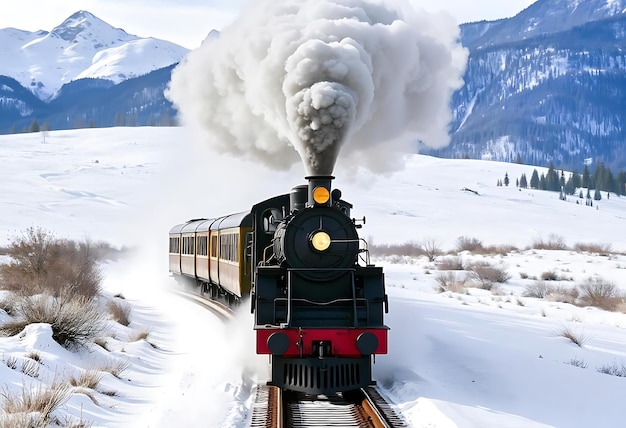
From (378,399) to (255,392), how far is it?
5.70 feet

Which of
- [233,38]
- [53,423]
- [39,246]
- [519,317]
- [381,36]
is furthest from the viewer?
[39,246]

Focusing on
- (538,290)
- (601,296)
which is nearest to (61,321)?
(601,296)

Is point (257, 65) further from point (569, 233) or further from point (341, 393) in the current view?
point (569, 233)

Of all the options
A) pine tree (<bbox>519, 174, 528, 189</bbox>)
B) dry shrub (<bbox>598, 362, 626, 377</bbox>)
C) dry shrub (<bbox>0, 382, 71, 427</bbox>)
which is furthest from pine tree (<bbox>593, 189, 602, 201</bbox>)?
dry shrub (<bbox>0, 382, 71, 427</bbox>)

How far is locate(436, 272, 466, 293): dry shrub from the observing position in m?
27.2

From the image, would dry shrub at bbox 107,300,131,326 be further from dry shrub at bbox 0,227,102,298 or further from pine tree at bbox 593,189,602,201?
pine tree at bbox 593,189,602,201

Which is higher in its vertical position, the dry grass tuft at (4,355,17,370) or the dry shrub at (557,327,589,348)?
the dry grass tuft at (4,355,17,370)

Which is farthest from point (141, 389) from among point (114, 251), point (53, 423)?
point (114, 251)

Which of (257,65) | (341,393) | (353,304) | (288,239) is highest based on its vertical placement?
(257,65)

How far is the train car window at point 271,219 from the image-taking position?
11.2 m

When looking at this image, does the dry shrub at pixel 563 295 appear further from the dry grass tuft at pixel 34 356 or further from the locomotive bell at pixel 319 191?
the dry grass tuft at pixel 34 356

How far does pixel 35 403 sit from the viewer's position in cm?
717

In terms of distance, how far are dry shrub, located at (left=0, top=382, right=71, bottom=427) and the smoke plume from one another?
Answer: 206 inches

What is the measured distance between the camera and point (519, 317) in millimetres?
18109
